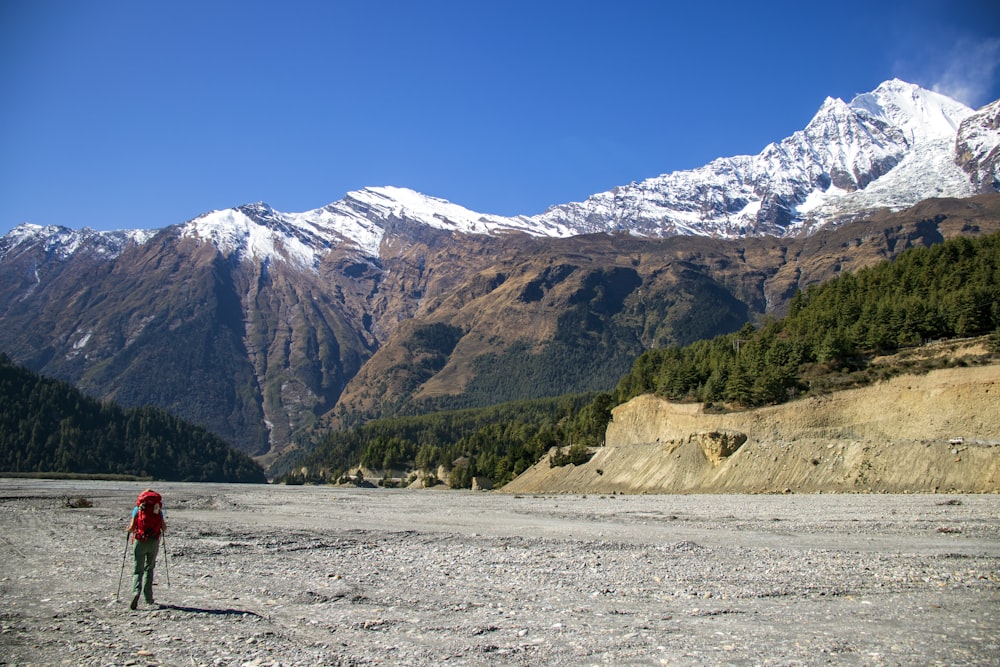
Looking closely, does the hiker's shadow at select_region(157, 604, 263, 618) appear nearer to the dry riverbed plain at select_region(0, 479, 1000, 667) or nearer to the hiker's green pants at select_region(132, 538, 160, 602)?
Result: the dry riverbed plain at select_region(0, 479, 1000, 667)

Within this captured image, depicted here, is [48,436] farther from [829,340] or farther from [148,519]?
[148,519]

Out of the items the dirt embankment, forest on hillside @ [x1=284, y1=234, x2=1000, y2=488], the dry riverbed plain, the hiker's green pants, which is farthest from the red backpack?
forest on hillside @ [x1=284, y1=234, x2=1000, y2=488]

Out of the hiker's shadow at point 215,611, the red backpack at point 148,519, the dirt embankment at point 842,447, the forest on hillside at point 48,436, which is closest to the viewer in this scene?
the hiker's shadow at point 215,611

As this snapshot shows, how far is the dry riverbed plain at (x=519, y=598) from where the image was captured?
12.7m

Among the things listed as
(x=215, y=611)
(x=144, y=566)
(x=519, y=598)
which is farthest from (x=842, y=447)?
(x=144, y=566)

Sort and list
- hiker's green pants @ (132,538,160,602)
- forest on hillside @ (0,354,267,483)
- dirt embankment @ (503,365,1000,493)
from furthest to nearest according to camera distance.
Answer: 1. forest on hillside @ (0,354,267,483)
2. dirt embankment @ (503,365,1000,493)
3. hiker's green pants @ (132,538,160,602)

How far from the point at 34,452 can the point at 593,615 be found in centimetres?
19788

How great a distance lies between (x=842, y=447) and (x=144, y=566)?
59.7m

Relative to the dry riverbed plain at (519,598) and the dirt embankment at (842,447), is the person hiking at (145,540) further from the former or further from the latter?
the dirt embankment at (842,447)

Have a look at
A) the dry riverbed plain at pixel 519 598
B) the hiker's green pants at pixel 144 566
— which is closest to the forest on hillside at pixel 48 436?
the dry riverbed plain at pixel 519 598

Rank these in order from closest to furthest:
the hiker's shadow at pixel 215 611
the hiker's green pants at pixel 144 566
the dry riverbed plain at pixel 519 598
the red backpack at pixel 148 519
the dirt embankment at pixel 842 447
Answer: the dry riverbed plain at pixel 519 598 < the hiker's shadow at pixel 215 611 < the hiker's green pants at pixel 144 566 < the red backpack at pixel 148 519 < the dirt embankment at pixel 842 447

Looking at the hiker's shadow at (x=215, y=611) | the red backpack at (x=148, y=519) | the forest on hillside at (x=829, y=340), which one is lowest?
the hiker's shadow at (x=215, y=611)

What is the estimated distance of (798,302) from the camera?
11931 centimetres

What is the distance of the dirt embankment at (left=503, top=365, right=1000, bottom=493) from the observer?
54875 millimetres
